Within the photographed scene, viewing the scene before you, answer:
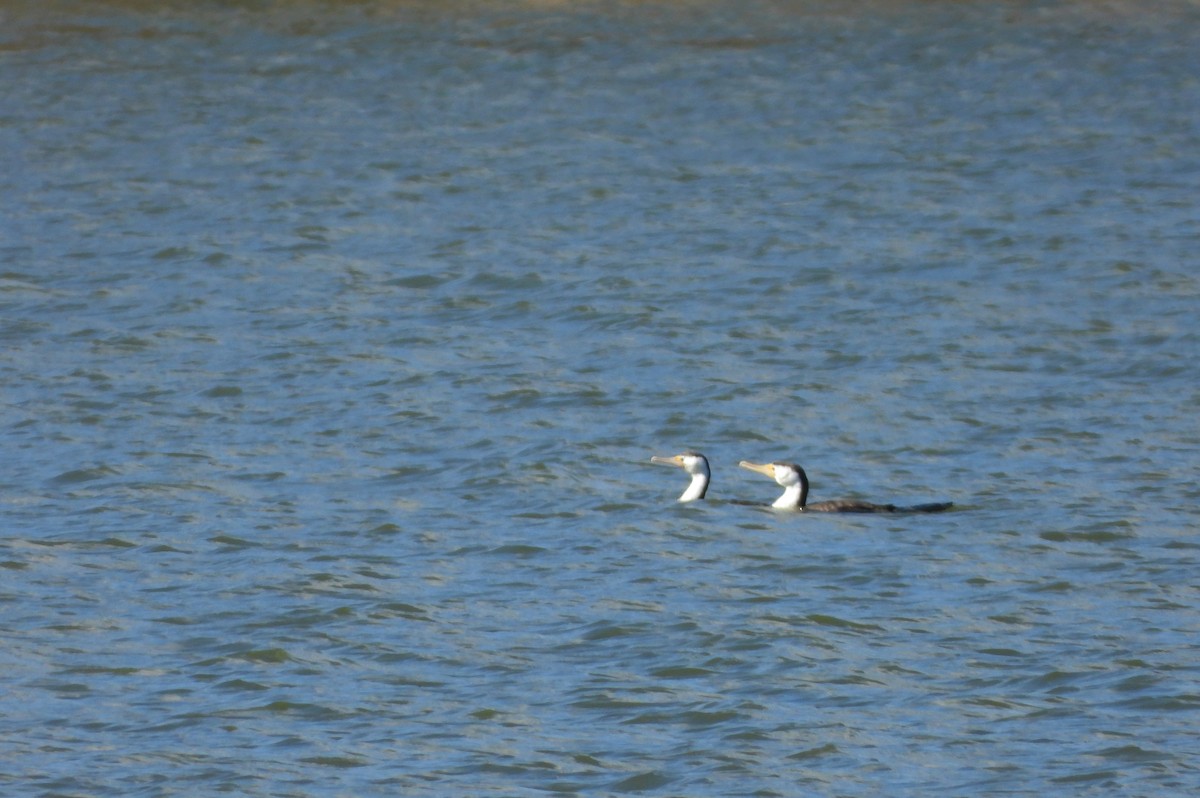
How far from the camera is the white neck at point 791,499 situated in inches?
586

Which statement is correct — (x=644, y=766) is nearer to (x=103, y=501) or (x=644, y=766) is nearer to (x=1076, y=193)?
(x=103, y=501)

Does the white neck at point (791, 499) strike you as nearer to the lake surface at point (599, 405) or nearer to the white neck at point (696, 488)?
the lake surface at point (599, 405)

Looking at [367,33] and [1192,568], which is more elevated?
[367,33]

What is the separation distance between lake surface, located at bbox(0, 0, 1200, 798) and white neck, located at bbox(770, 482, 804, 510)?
22 cm

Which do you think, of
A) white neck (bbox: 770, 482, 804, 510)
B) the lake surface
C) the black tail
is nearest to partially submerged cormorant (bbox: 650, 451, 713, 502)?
the lake surface

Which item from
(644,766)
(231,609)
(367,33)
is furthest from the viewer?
(367,33)

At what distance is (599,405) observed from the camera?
56.5 ft

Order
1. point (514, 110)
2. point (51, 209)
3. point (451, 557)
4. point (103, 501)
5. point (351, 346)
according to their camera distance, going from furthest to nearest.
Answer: point (514, 110) → point (51, 209) → point (351, 346) → point (103, 501) → point (451, 557)

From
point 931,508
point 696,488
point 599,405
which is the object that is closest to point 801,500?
point 696,488

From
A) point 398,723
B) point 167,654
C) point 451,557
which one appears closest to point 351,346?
point 451,557

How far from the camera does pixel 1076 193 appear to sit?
23672 mm

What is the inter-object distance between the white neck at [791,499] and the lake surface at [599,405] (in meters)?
0.22

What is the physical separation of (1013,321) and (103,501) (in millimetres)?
8560

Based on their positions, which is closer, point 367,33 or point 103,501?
point 103,501
